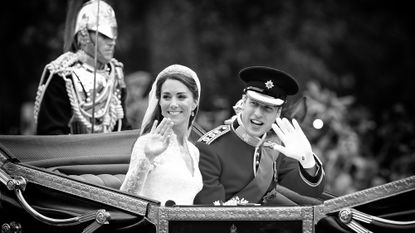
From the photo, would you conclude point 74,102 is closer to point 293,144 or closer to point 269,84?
point 269,84

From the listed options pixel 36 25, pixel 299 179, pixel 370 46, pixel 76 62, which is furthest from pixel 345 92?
pixel 299 179

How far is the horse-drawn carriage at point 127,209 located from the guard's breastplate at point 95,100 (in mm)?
1110

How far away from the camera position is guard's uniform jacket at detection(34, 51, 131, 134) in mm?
7438

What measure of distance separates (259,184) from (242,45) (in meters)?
10.6

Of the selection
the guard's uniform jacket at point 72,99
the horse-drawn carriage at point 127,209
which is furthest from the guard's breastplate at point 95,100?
the horse-drawn carriage at point 127,209

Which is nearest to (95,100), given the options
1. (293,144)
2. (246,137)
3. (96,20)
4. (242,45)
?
(96,20)

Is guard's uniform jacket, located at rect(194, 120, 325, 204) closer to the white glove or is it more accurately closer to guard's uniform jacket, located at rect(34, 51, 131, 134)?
the white glove

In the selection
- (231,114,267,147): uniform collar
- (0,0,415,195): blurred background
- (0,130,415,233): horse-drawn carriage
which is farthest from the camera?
(0,0,415,195): blurred background

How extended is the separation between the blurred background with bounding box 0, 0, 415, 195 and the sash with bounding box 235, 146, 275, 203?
6.92m

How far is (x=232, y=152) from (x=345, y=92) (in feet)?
38.9

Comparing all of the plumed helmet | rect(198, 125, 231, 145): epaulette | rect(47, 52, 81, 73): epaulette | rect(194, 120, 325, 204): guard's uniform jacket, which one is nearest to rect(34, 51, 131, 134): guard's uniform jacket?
rect(47, 52, 81, 73): epaulette

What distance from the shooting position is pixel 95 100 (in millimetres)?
7582

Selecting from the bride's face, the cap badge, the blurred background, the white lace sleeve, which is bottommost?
the white lace sleeve

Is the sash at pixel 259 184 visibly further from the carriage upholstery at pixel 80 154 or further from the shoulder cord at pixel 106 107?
the shoulder cord at pixel 106 107
